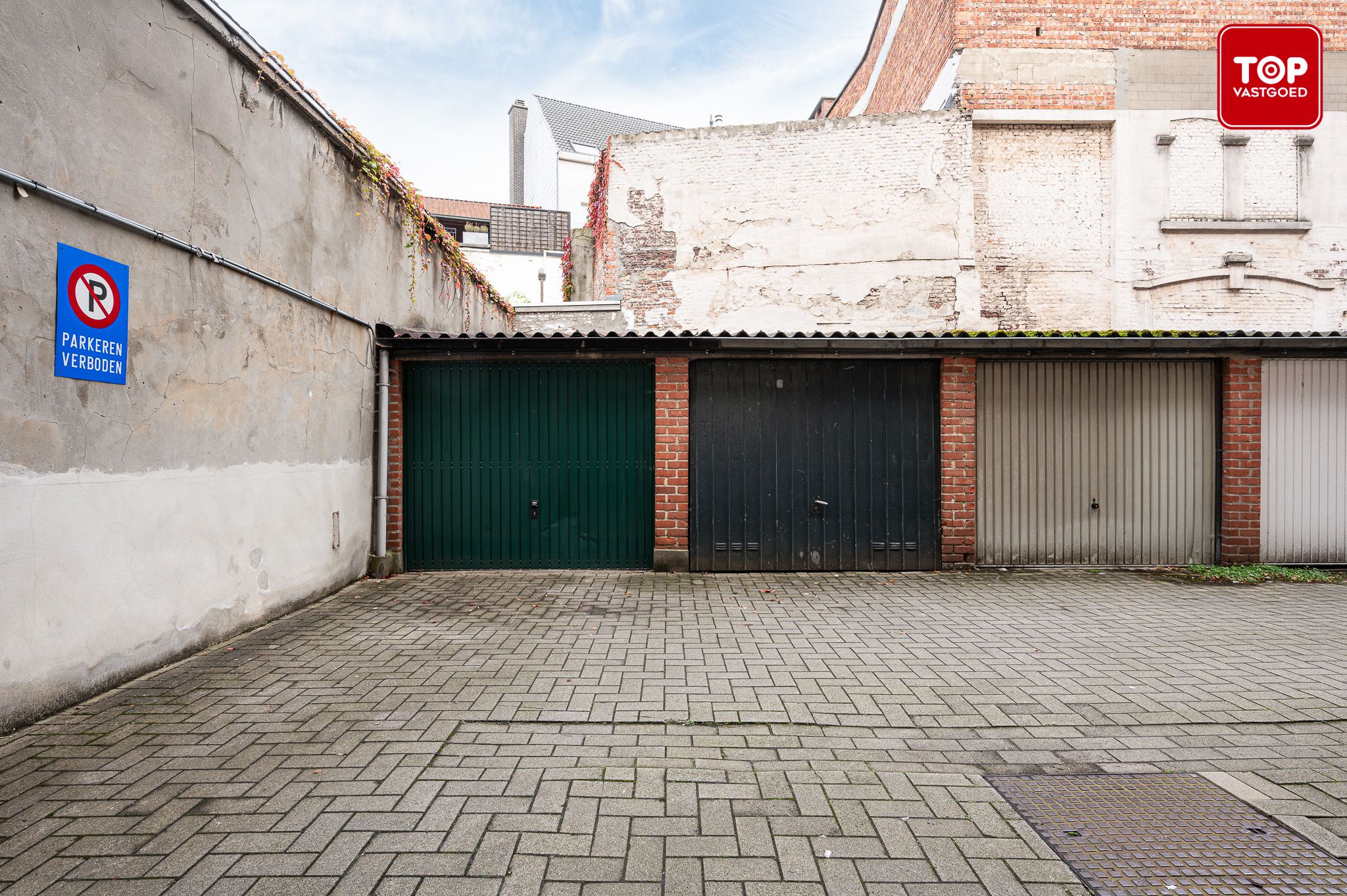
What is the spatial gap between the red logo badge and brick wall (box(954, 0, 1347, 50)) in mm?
222

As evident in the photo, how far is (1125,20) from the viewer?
30.5ft

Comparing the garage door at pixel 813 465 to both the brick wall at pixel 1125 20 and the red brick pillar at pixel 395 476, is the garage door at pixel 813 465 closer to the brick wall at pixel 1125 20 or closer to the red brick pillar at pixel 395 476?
the red brick pillar at pixel 395 476

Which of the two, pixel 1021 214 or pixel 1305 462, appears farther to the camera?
pixel 1021 214

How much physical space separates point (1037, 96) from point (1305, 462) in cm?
595

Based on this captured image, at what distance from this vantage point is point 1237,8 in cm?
915

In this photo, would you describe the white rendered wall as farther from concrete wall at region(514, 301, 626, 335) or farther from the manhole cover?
the manhole cover

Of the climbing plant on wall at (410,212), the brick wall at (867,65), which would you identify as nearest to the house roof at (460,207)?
the brick wall at (867,65)

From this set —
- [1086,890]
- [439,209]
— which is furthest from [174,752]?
[439,209]

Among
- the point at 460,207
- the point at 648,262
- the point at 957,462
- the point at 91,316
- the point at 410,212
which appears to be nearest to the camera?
the point at 91,316

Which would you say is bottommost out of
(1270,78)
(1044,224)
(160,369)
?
(160,369)

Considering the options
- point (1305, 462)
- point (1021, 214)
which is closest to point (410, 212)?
point (1021, 214)

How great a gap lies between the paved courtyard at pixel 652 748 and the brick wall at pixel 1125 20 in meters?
8.30

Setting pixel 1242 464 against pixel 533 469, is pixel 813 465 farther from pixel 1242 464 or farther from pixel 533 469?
pixel 1242 464

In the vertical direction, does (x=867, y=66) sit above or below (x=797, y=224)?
above
